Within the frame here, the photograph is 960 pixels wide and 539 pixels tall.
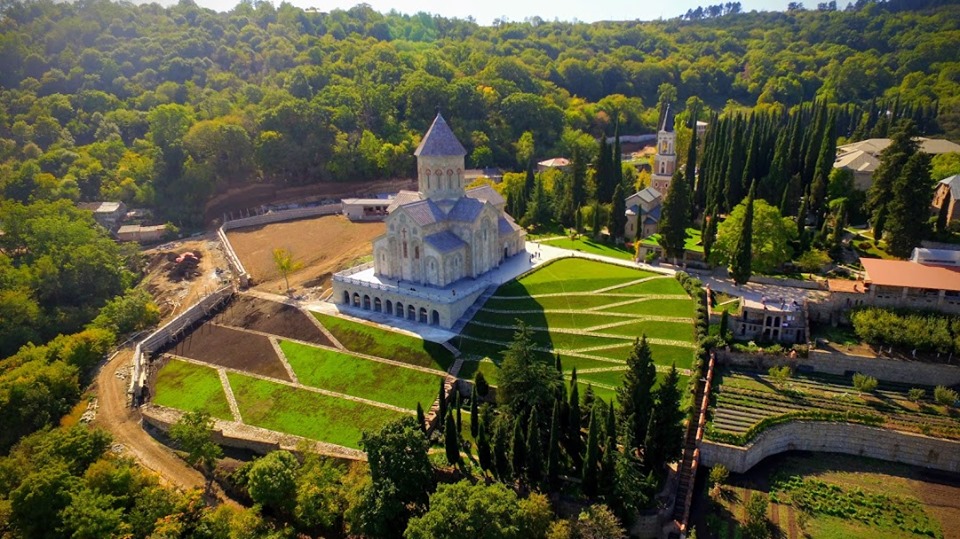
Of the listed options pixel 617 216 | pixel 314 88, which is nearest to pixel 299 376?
pixel 617 216

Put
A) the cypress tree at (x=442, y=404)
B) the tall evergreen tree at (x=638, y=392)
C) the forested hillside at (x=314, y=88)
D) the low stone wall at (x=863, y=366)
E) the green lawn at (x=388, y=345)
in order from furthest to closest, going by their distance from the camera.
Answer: the forested hillside at (x=314, y=88), the green lawn at (x=388, y=345), the low stone wall at (x=863, y=366), the cypress tree at (x=442, y=404), the tall evergreen tree at (x=638, y=392)

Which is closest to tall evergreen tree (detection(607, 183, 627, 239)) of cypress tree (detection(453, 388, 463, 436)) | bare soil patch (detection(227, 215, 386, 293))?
bare soil patch (detection(227, 215, 386, 293))

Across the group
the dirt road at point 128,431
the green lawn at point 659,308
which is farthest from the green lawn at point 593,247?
the dirt road at point 128,431

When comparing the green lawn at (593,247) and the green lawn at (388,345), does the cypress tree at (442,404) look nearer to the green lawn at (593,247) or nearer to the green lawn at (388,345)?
the green lawn at (388,345)

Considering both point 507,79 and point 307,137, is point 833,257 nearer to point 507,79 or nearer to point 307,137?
point 307,137

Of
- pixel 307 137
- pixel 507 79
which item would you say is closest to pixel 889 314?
pixel 307 137

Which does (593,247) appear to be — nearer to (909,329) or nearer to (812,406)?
(812,406)
